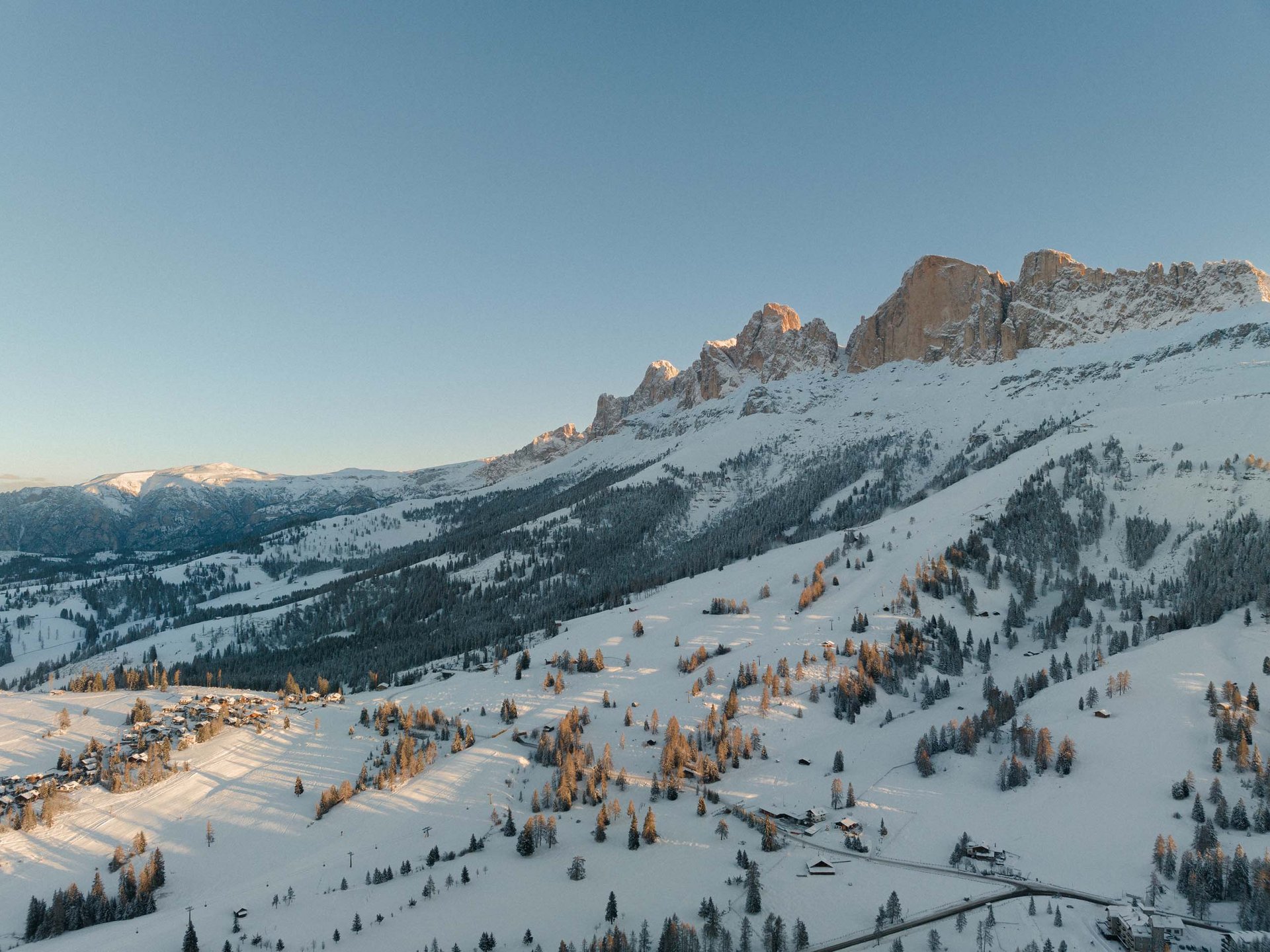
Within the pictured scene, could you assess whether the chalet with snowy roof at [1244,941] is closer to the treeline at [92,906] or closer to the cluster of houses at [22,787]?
the treeline at [92,906]

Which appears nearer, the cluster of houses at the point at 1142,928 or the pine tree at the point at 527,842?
the cluster of houses at the point at 1142,928

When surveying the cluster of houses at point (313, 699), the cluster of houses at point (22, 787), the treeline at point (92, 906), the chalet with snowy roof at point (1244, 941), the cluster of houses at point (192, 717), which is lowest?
the treeline at point (92, 906)

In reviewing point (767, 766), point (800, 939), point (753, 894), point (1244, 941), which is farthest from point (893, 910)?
point (767, 766)

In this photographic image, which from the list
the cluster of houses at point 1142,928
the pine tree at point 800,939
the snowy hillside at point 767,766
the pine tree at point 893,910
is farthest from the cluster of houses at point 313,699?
the cluster of houses at point 1142,928

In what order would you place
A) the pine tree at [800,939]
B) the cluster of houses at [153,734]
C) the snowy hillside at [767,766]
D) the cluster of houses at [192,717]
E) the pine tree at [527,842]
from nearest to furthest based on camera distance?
the pine tree at [800,939] → the snowy hillside at [767,766] → the pine tree at [527,842] → the cluster of houses at [153,734] → the cluster of houses at [192,717]

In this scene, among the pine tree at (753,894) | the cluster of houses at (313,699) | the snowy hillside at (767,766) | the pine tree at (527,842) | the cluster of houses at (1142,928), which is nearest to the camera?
the cluster of houses at (1142,928)

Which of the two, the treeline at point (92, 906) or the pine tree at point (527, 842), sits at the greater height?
the pine tree at point (527, 842)

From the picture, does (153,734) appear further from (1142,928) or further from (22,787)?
(1142,928)

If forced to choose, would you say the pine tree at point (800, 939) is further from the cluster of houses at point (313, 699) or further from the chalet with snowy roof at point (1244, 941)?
the cluster of houses at point (313, 699)

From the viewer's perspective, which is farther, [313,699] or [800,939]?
[313,699]
